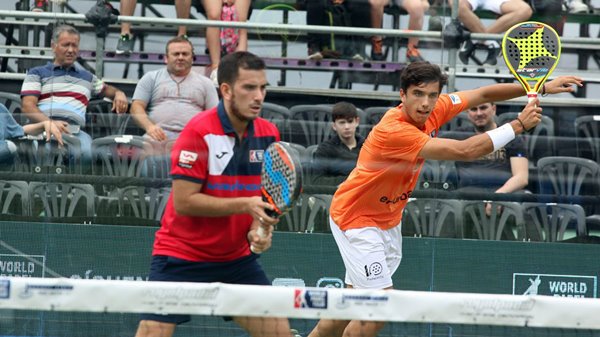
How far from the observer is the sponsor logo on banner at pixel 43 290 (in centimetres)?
474

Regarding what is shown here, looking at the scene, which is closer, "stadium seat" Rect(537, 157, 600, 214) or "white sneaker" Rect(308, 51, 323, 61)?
"stadium seat" Rect(537, 157, 600, 214)

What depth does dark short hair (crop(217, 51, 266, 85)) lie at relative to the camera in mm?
5327

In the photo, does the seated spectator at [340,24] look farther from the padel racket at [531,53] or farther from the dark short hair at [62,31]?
the dark short hair at [62,31]

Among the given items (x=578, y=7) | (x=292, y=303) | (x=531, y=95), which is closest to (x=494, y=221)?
(x=531, y=95)

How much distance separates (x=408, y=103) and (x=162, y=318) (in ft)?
7.36

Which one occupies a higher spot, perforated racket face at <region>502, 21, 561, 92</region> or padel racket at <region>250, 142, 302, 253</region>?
perforated racket face at <region>502, 21, 561, 92</region>

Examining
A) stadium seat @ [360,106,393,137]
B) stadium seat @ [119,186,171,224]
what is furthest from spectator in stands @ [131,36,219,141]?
stadium seat @ [360,106,393,137]

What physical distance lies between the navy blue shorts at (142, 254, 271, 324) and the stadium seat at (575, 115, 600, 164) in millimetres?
3324

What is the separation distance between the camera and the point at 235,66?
534 cm

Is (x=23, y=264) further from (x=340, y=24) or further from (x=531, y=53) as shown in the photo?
(x=531, y=53)

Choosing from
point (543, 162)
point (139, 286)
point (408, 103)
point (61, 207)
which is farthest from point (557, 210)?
point (139, 286)

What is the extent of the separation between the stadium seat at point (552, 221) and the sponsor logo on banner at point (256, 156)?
3080 millimetres

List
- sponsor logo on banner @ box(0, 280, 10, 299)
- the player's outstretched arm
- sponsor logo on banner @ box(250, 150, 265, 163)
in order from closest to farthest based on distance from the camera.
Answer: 1. sponsor logo on banner @ box(0, 280, 10, 299)
2. sponsor logo on banner @ box(250, 150, 265, 163)
3. the player's outstretched arm

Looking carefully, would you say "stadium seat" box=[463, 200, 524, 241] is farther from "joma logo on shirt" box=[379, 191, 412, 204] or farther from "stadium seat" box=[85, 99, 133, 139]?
"stadium seat" box=[85, 99, 133, 139]
